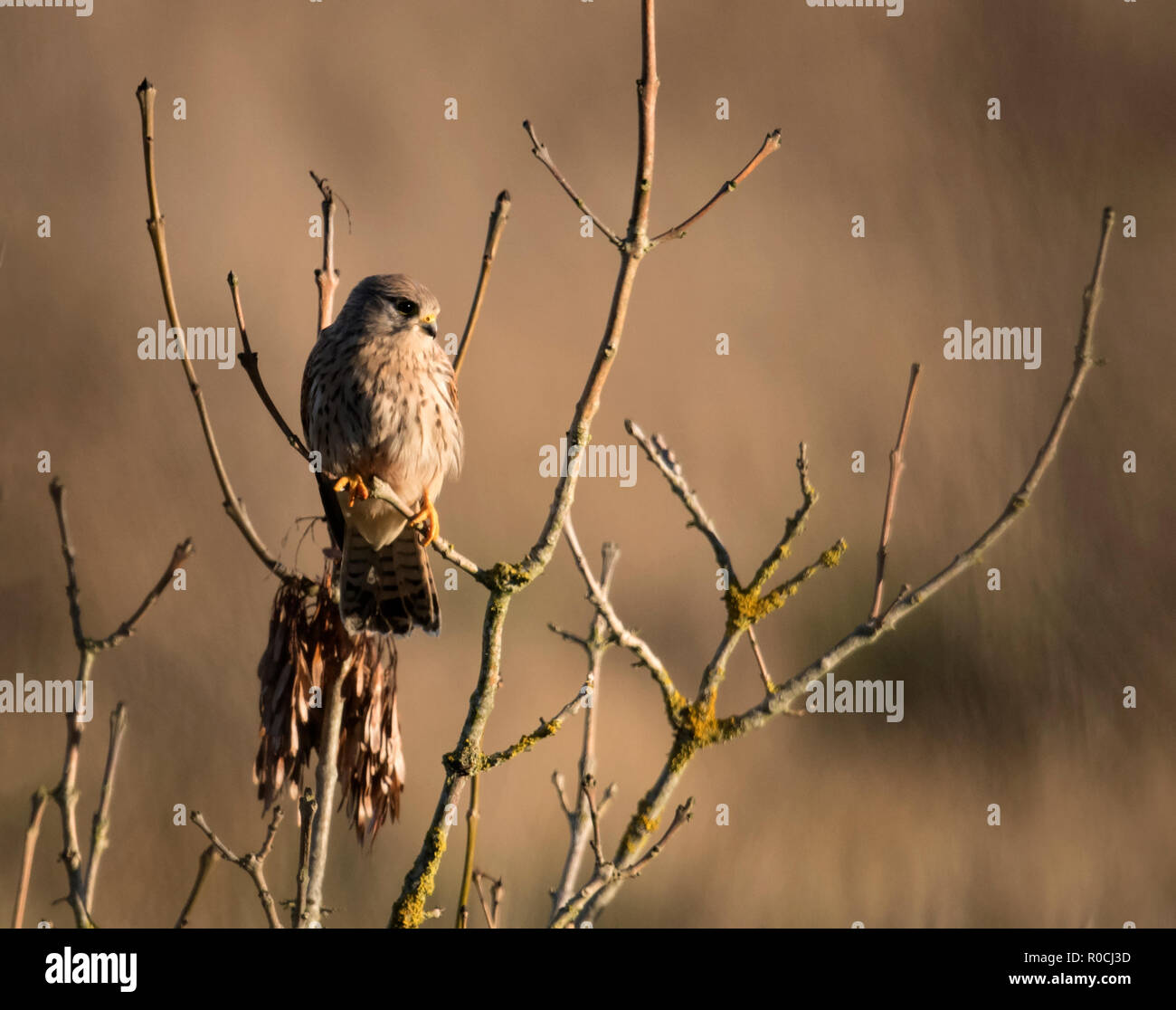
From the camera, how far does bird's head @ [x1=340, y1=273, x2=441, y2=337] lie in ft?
11.3

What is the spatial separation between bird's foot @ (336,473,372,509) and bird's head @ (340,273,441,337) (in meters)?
0.66

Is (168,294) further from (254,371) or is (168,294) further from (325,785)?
(325,785)

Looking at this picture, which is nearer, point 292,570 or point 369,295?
point 292,570

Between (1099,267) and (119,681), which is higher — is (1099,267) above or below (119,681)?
above

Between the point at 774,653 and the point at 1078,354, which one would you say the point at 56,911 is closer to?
the point at 774,653

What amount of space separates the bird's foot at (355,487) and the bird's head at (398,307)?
664 millimetres

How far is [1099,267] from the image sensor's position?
185 cm

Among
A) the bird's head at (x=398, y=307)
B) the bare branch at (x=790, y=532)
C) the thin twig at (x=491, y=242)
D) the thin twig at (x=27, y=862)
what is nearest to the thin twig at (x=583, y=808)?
the bare branch at (x=790, y=532)

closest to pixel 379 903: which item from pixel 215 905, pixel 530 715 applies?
pixel 215 905

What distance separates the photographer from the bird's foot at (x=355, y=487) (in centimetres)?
275

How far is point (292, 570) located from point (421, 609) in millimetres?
986

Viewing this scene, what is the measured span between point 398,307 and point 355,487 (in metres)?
0.79

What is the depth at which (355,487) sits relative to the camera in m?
2.92

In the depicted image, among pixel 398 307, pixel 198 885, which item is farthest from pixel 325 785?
pixel 398 307
